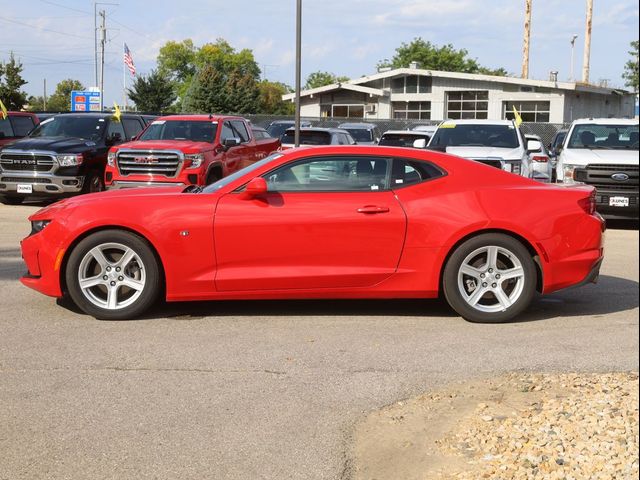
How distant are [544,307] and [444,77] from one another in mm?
45481

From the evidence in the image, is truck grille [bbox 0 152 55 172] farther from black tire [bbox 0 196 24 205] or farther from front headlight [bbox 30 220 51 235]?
front headlight [bbox 30 220 51 235]

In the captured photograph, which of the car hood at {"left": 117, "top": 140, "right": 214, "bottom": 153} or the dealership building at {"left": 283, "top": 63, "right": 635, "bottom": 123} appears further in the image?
the dealership building at {"left": 283, "top": 63, "right": 635, "bottom": 123}

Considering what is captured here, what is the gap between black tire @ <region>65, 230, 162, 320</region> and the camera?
22.7ft

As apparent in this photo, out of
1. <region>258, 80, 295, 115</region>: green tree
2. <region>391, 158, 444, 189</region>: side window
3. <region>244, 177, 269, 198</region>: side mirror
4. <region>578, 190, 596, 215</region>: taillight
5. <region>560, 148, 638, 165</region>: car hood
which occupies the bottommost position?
<region>578, 190, 596, 215</region>: taillight

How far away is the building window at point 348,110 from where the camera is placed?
181 ft

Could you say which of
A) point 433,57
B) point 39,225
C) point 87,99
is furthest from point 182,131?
point 433,57

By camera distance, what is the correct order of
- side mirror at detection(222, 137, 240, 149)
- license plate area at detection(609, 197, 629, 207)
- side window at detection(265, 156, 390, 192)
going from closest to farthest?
side window at detection(265, 156, 390, 192) → license plate area at detection(609, 197, 629, 207) → side mirror at detection(222, 137, 240, 149)

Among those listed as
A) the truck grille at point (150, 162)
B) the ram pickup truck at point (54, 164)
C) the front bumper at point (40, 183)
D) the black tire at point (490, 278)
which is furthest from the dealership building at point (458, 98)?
the black tire at point (490, 278)

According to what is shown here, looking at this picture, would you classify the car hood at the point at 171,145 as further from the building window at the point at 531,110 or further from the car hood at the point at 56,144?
the building window at the point at 531,110

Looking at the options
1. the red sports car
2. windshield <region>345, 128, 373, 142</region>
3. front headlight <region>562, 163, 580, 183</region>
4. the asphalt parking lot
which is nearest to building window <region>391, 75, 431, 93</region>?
windshield <region>345, 128, 373, 142</region>

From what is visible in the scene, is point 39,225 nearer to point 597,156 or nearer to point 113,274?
point 113,274

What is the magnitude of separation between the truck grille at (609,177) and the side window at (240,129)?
22.4 feet

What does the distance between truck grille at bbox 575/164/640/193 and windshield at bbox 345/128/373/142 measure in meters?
14.6

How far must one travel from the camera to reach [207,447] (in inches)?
173
